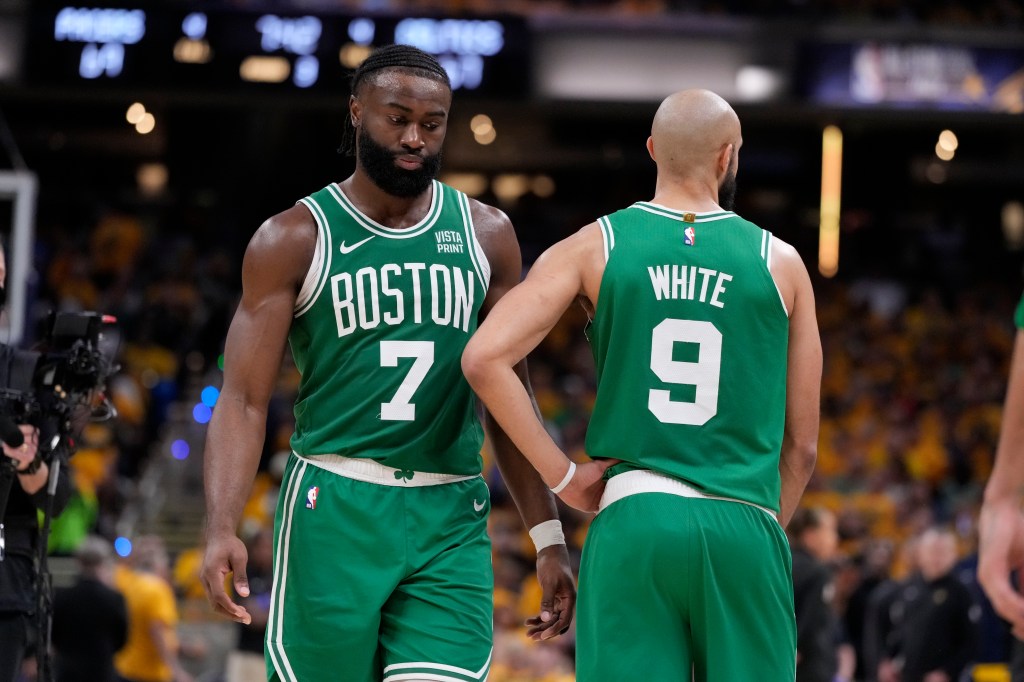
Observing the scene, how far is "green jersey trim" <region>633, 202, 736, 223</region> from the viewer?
13.4 ft

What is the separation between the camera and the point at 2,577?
5.11 metres

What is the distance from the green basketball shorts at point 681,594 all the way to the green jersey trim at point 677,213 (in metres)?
0.71

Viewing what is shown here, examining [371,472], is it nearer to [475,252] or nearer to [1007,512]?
[475,252]

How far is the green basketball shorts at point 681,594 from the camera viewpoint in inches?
151

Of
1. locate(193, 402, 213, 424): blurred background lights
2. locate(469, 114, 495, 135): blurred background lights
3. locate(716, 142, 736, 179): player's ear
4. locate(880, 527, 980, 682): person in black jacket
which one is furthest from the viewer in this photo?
locate(469, 114, 495, 135): blurred background lights

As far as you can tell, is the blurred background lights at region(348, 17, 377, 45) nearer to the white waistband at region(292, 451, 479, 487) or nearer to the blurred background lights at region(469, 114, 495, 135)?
the blurred background lights at region(469, 114, 495, 135)

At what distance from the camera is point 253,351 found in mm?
4387

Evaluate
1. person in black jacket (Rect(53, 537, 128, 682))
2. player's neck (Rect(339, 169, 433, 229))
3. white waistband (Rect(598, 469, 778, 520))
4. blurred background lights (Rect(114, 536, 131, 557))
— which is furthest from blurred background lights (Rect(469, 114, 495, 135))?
white waistband (Rect(598, 469, 778, 520))

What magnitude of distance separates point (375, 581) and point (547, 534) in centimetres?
57

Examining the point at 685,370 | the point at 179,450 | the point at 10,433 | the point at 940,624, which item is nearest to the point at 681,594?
the point at 685,370

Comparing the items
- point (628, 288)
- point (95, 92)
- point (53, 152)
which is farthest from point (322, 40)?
point (628, 288)

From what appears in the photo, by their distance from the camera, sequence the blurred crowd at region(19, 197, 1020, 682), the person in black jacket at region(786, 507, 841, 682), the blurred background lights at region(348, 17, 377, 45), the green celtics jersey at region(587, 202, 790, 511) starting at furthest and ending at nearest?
the blurred background lights at region(348, 17, 377, 45) < the blurred crowd at region(19, 197, 1020, 682) < the person in black jacket at region(786, 507, 841, 682) < the green celtics jersey at region(587, 202, 790, 511)

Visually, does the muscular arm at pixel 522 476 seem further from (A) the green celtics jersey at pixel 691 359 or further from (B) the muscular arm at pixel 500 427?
(A) the green celtics jersey at pixel 691 359

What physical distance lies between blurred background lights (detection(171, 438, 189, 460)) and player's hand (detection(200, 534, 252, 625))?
13.6m
